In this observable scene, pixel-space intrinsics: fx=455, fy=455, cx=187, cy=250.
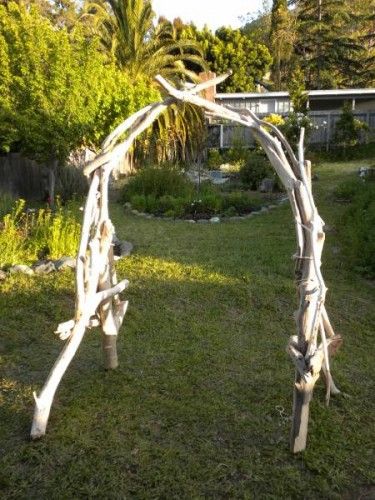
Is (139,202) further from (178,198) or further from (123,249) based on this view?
(123,249)

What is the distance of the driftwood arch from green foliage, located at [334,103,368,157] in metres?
17.9

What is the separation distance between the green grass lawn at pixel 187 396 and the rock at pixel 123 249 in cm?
Answer: 67

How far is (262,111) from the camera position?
22438mm

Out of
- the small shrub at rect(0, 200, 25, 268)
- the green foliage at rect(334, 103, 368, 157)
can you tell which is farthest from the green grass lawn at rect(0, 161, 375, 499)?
the green foliage at rect(334, 103, 368, 157)

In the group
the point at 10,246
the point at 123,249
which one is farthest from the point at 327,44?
the point at 10,246

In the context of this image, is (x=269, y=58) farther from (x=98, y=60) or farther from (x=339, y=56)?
(x=98, y=60)

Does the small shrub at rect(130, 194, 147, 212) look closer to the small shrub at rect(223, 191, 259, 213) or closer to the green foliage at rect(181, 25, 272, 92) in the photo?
the small shrub at rect(223, 191, 259, 213)

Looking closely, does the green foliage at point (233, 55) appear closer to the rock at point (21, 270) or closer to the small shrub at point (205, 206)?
the small shrub at point (205, 206)

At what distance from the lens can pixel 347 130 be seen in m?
19.3

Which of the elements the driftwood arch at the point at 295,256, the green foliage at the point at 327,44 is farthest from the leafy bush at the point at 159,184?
the green foliage at the point at 327,44

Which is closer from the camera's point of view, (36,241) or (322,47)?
(36,241)

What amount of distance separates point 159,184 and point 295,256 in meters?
9.60

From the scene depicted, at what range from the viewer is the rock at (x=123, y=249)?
22.4ft

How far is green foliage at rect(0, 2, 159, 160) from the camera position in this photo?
9.09 m
